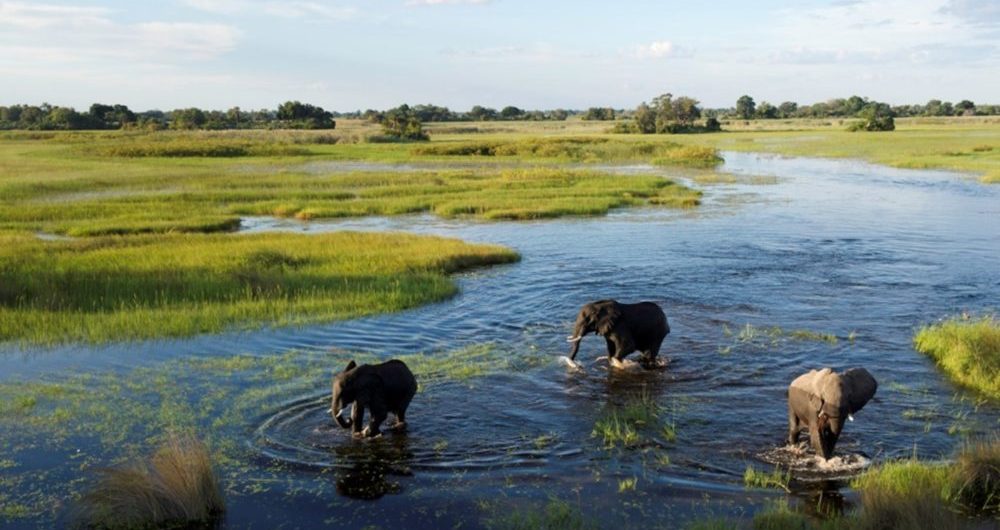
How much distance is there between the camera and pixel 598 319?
1491 centimetres

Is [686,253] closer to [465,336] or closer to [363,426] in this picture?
[465,336]

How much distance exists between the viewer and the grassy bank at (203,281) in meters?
18.2

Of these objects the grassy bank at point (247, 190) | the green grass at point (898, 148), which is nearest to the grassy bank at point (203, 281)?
the grassy bank at point (247, 190)

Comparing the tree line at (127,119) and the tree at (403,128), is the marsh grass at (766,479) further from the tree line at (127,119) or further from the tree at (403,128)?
the tree line at (127,119)

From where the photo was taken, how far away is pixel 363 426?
1239 centimetres

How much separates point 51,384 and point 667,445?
10062mm

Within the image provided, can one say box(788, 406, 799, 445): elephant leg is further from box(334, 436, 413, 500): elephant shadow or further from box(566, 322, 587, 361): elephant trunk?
box(334, 436, 413, 500): elephant shadow

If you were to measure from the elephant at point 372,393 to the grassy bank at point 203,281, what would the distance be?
7202mm

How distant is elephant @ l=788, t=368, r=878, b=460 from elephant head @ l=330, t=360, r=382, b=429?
5.53 metres

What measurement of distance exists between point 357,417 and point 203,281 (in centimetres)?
1095

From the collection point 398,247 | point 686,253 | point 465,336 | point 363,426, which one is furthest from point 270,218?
point 363,426

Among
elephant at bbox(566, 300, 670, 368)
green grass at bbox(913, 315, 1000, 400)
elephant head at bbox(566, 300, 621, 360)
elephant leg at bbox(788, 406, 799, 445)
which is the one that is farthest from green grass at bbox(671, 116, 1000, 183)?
elephant leg at bbox(788, 406, 799, 445)

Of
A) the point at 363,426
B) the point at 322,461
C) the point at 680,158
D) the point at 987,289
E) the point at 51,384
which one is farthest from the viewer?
the point at 680,158

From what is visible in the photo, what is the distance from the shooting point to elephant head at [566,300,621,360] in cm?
1482
